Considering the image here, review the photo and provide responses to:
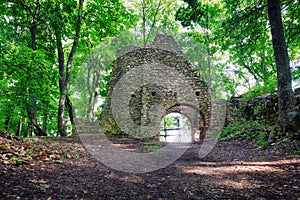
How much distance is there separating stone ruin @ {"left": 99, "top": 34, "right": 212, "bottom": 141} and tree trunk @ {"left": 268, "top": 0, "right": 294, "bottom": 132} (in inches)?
276

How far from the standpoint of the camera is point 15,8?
22.8 ft

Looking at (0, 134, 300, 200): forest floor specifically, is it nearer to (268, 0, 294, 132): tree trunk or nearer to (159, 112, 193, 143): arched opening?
(268, 0, 294, 132): tree trunk

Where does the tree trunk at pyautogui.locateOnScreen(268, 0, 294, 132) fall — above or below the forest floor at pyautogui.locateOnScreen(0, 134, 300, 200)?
above

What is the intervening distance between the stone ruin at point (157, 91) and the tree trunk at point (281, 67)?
7.00 meters

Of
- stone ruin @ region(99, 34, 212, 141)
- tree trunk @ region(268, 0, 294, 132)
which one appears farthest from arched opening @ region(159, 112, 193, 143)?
tree trunk @ region(268, 0, 294, 132)

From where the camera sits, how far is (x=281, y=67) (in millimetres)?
5434

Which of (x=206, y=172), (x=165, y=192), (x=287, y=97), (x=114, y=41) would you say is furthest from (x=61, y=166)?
(x=114, y=41)

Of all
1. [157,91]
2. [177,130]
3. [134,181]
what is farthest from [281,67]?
[177,130]

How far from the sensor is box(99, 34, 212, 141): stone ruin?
464 inches

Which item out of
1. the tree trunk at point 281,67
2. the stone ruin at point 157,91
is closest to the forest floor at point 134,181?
the tree trunk at point 281,67

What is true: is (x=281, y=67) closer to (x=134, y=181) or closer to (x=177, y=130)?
(x=134, y=181)

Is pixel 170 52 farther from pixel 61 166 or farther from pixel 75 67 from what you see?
pixel 61 166

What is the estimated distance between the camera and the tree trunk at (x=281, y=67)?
A: 209 inches

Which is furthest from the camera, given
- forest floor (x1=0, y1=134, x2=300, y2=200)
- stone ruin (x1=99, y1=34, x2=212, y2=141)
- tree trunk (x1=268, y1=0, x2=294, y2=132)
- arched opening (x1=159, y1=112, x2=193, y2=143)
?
arched opening (x1=159, y1=112, x2=193, y2=143)
